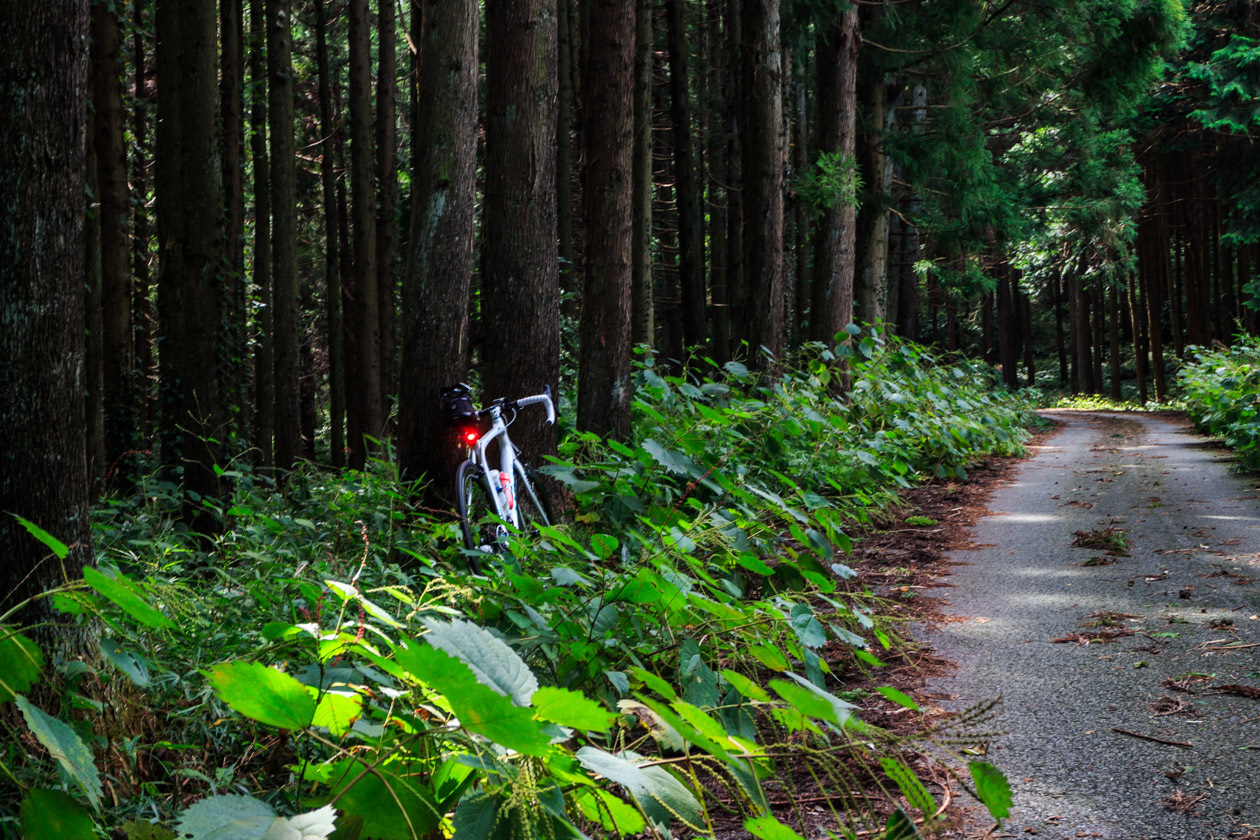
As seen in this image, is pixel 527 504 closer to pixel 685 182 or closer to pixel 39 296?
pixel 39 296

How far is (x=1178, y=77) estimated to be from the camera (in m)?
22.7

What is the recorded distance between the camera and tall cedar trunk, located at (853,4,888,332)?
1287cm

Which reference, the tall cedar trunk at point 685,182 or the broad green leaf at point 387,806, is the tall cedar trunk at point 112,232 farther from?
the broad green leaf at point 387,806

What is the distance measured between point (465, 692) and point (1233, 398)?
14.0 m

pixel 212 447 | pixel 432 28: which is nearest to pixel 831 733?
pixel 432 28

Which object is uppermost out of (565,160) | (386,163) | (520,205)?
(565,160)

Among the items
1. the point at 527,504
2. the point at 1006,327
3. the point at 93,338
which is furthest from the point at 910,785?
the point at 1006,327

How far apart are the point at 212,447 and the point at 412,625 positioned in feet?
18.8

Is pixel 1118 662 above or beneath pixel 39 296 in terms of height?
beneath

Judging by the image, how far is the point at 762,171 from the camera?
388 inches

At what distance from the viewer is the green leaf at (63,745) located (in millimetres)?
1267

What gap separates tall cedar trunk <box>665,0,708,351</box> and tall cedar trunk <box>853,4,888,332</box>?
111 inches

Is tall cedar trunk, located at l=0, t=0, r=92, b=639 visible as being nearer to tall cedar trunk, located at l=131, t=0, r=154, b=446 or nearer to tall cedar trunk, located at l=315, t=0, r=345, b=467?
tall cedar trunk, located at l=131, t=0, r=154, b=446

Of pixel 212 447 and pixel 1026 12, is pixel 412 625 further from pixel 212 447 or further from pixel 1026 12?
pixel 1026 12
